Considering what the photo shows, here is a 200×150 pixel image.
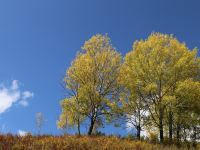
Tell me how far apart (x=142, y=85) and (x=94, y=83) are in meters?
4.78

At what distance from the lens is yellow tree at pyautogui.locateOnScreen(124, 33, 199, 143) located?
109 feet

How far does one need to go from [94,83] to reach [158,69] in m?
6.45

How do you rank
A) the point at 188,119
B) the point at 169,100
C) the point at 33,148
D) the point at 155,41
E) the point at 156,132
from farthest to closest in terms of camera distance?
the point at 156,132, the point at 155,41, the point at 188,119, the point at 169,100, the point at 33,148

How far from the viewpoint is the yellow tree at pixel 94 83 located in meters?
35.3

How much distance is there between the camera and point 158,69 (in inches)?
1313

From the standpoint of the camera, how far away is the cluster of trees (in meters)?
32.8

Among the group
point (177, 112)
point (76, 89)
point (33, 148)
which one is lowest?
point (33, 148)

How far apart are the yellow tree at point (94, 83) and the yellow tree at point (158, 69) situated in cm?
186

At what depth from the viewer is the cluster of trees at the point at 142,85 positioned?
108ft

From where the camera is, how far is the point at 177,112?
33.3 metres

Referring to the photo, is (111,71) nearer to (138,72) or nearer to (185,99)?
(138,72)

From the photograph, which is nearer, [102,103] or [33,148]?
[33,148]

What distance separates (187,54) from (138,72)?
15.8 feet

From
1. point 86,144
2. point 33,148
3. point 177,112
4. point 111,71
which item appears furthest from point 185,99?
point 33,148
